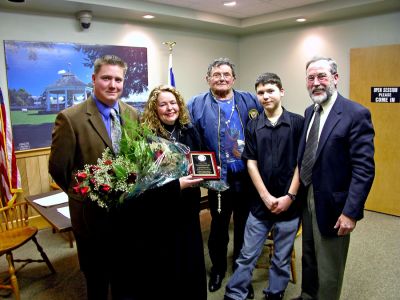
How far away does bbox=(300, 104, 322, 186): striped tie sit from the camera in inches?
75.2

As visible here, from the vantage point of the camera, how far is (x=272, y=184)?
2176mm

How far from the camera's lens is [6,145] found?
3420 millimetres

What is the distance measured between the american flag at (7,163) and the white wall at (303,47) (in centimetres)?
383

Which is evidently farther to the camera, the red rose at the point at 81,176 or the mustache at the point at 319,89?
the mustache at the point at 319,89

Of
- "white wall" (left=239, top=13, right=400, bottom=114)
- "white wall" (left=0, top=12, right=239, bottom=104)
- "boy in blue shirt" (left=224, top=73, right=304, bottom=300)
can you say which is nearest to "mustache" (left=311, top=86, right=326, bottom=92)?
"boy in blue shirt" (left=224, top=73, right=304, bottom=300)

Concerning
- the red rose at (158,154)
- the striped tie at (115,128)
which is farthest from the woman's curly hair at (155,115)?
the red rose at (158,154)

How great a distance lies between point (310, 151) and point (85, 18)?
3165 mm

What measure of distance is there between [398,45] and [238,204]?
2.86 meters

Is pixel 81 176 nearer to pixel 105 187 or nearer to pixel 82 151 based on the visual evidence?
pixel 105 187

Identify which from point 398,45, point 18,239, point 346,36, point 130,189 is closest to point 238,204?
point 130,189

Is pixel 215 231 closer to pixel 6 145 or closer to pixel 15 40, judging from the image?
pixel 6 145

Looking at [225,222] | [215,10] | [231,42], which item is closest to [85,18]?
[215,10]

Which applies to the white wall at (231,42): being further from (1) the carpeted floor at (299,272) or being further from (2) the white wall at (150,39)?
(1) the carpeted floor at (299,272)

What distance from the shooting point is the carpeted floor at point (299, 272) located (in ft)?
8.37
